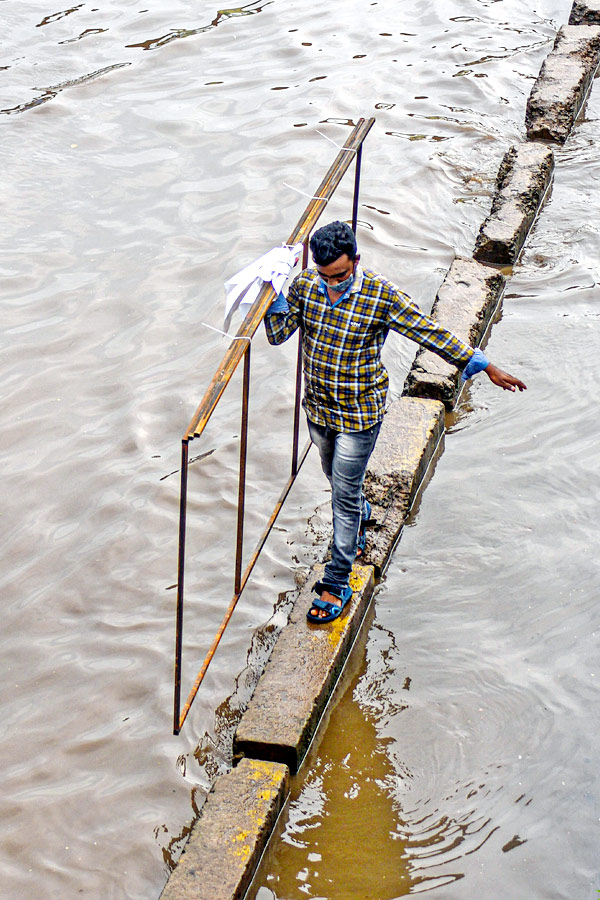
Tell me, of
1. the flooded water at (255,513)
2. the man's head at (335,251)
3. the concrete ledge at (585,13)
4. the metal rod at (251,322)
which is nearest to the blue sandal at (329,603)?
the flooded water at (255,513)

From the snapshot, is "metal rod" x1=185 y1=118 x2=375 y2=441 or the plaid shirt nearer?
"metal rod" x1=185 y1=118 x2=375 y2=441

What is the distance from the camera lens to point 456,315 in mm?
5680

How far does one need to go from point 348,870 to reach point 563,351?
3.45 m

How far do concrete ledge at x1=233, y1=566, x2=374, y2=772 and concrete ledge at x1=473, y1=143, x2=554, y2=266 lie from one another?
3.29m

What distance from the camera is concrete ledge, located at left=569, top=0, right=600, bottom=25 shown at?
10.1m

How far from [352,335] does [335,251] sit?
0.34 metres

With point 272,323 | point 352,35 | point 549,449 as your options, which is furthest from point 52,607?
point 352,35

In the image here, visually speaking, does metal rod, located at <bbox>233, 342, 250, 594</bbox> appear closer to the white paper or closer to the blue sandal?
the white paper

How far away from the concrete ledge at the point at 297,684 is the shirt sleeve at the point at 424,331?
3.58 feet

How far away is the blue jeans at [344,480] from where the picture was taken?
3607 millimetres

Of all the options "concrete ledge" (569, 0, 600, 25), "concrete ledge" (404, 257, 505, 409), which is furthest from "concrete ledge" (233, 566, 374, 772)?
"concrete ledge" (569, 0, 600, 25)

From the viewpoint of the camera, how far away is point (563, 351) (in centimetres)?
563

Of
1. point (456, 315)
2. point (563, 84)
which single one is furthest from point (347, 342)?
point (563, 84)

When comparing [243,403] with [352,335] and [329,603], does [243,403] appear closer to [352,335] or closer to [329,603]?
[352,335]
